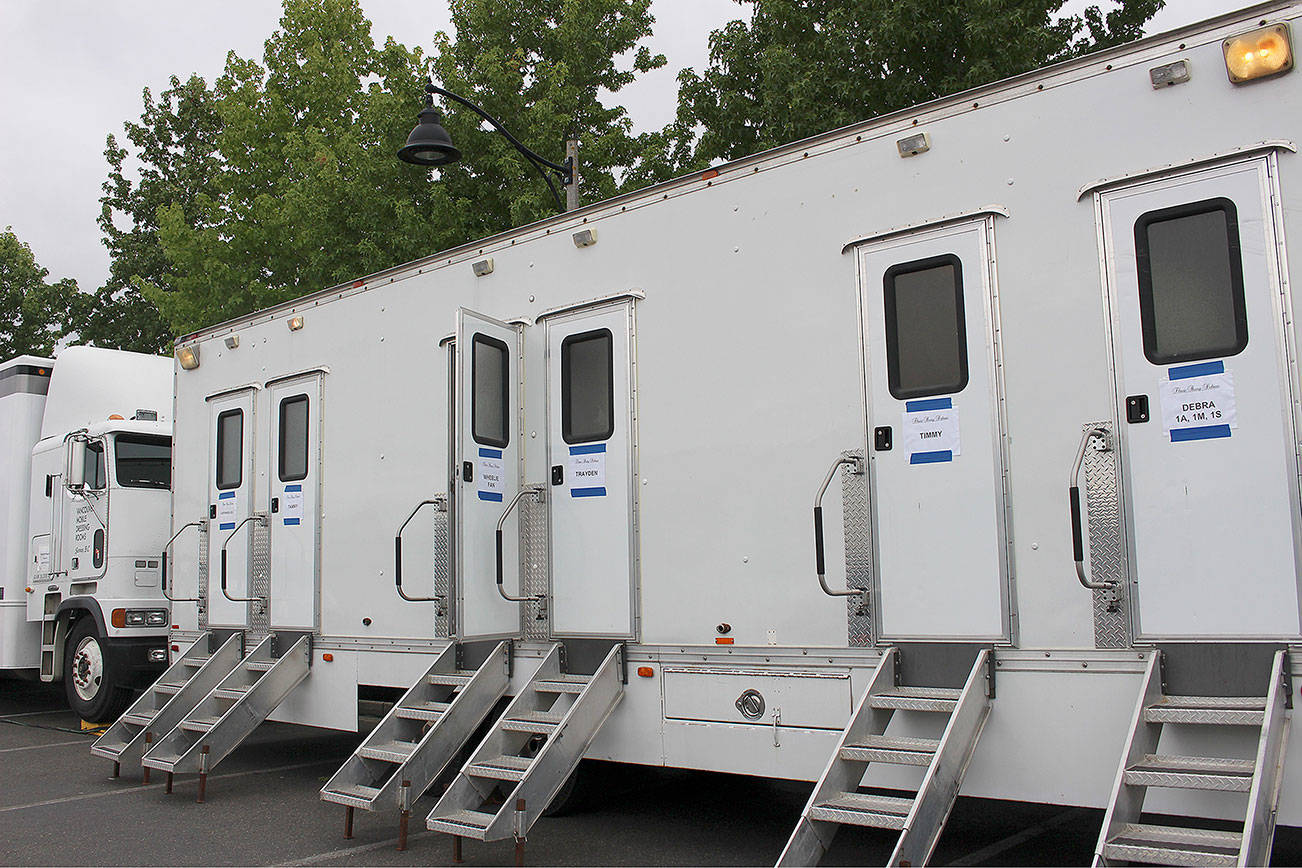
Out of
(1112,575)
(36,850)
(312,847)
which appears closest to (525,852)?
(312,847)

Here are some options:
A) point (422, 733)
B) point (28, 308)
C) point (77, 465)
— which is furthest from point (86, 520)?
point (28, 308)

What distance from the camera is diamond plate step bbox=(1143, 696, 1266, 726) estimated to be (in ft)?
12.8

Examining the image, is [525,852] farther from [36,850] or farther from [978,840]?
Result: [36,850]

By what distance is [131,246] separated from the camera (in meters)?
27.4

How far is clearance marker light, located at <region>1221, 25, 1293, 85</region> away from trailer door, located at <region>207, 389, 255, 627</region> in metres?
6.81

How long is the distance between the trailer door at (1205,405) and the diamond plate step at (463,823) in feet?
10.1

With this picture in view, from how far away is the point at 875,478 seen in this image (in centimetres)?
502

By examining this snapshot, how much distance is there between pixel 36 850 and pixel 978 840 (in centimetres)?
511

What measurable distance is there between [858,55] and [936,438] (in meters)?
7.98

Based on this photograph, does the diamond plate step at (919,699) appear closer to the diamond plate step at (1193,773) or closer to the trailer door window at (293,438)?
the diamond plate step at (1193,773)

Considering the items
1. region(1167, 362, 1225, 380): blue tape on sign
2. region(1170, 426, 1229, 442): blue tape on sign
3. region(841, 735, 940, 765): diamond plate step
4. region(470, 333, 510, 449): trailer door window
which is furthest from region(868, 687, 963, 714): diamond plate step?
region(470, 333, 510, 449): trailer door window

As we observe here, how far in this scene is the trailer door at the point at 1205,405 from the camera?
402cm

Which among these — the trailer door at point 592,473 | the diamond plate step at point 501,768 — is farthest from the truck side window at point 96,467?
the diamond plate step at point 501,768

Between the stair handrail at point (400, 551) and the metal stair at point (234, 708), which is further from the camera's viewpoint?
the metal stair at point (234, 708)
